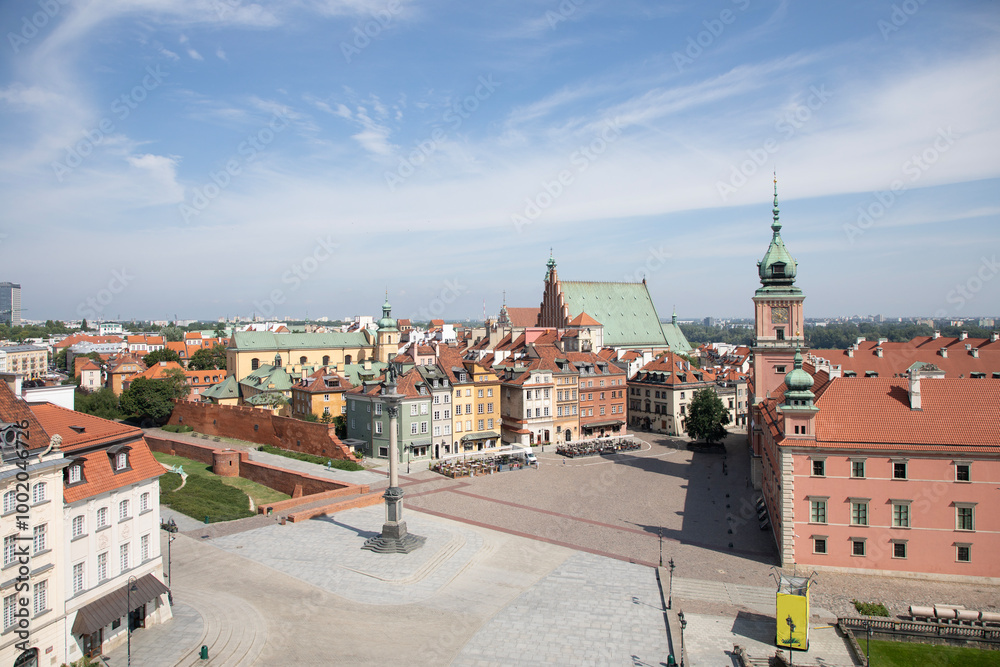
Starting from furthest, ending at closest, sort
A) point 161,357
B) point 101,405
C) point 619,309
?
1. point 161,357
2. point 619,309
3. point 101,405

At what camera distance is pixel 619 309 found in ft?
326

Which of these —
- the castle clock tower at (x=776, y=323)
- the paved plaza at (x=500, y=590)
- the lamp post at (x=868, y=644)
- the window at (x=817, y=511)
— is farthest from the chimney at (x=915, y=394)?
the castle clock tower at (x=776, y=323)

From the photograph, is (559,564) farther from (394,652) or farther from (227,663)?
(227,663)

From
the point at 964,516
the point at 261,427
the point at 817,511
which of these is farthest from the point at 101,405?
the point at 964,516

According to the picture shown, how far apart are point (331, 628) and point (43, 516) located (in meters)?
10.2

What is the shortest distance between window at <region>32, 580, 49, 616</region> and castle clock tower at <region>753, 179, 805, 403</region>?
47.5 m

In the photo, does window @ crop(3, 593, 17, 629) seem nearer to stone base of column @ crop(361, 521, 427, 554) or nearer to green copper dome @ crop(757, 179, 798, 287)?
stone base of column @ crop(361, 521, 427, 554)

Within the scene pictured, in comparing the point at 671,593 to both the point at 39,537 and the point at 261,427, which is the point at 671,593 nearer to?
the point at 39,537

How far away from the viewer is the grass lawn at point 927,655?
74.8 feet

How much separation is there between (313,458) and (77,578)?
115 ft

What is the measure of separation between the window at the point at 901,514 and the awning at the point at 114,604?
3021 cm

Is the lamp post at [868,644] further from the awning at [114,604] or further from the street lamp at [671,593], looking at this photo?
the awning at [114,604]

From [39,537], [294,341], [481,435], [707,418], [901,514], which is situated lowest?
[481,435]

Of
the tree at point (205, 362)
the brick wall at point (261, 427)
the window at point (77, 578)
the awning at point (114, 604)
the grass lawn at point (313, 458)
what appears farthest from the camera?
the tree at point (205, 362)
